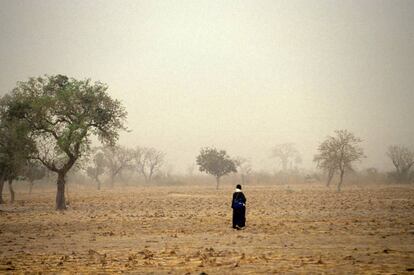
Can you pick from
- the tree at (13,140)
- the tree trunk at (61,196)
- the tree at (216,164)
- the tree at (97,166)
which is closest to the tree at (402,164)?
the tree at (216,164)

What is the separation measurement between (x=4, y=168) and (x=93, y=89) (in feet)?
48.2

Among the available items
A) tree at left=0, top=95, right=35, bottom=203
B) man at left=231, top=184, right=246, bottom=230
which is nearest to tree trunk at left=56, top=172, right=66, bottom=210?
tree at left=0, top=95, right=35, bottom=203

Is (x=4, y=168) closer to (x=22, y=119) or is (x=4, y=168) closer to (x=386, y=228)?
(x=22, y=119)

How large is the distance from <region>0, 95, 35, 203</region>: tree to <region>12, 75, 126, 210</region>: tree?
73cm

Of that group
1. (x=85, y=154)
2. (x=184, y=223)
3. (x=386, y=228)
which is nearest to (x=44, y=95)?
(x=85, y=154)

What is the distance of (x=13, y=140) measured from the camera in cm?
3822

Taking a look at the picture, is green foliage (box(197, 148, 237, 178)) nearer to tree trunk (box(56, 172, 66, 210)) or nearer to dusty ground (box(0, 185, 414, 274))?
tree trunk (box(56, 172, 66, 210))

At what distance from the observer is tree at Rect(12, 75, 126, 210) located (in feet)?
114

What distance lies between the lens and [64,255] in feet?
45.1

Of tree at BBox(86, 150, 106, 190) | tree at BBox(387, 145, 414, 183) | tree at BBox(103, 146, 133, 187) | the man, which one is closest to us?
the man

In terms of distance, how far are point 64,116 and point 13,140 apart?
6572mm

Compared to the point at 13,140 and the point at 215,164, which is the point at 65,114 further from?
the point at 215,164

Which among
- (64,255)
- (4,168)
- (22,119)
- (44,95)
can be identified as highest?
(44,95)

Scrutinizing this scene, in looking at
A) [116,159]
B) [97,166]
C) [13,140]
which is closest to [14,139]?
[13,140]
